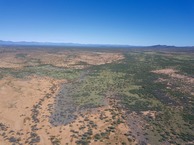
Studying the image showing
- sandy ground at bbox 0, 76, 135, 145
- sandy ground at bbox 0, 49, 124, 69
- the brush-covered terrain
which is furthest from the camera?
sandy ground at bbox 0, 49, 124, 69

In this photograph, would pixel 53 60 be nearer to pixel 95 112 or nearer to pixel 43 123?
pixel 95 112

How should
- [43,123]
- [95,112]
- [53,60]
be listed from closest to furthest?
1. [43,123]
2. [95,112]
3. [53,60]

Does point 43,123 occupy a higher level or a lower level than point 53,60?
lower

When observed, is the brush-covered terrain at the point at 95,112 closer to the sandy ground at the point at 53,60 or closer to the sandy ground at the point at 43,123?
the sandy ground at the point at 43,123

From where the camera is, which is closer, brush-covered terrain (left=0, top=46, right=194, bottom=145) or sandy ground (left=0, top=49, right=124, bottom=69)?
brush-covered terrain (left=0, top=46, right=194, bottom=145)

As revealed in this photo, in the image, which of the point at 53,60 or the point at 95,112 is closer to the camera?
the point at 95,112

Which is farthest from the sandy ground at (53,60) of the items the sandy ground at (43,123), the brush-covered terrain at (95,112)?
the sandy ground at (43,123)

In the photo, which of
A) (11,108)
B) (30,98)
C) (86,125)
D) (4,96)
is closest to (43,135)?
(86,125)

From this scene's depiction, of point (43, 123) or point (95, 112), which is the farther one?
point (95, 112)

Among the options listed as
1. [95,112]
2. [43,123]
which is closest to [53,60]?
[95,112]

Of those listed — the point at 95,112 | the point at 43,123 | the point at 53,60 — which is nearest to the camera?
the point at 43,123

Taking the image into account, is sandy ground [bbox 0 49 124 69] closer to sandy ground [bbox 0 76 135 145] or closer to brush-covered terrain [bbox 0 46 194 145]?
brush-covered terrain [bbox 0 46 194 145]

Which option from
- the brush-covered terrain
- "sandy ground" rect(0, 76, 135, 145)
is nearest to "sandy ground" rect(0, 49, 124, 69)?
the brush-covered terrain
